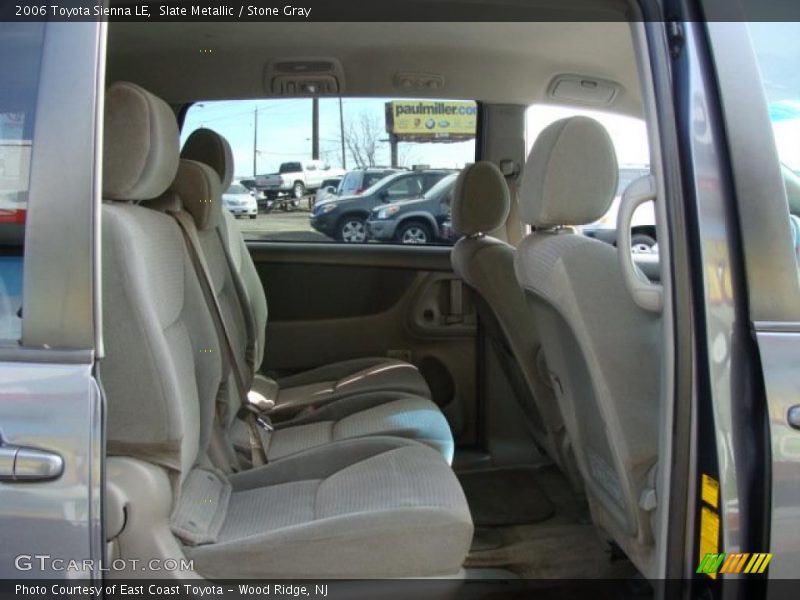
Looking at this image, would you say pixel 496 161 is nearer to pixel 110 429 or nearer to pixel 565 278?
pixel 565 278

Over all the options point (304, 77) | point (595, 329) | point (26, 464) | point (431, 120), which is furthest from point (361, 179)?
point (26, 464)

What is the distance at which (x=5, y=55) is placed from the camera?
125 cm

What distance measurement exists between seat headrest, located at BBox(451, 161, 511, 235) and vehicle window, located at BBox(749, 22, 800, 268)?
1219 millimetres

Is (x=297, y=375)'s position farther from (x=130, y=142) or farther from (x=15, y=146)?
(x=15, y=146)

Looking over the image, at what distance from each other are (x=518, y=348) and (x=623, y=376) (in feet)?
2.37

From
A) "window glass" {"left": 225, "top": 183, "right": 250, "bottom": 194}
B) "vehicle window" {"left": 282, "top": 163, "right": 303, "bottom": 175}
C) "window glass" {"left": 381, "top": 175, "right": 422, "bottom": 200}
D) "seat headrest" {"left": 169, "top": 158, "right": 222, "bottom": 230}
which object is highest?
"vehicle window" {"left": 282, "top": 163, "right": 303, "bottom": 175}

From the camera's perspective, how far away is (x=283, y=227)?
3.41 m

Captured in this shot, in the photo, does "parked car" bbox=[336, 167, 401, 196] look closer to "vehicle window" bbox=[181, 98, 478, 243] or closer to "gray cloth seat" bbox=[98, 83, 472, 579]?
"vehicle window" bbox=[181, 98, 478, 243]

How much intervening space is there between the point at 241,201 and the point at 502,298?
1382 mm

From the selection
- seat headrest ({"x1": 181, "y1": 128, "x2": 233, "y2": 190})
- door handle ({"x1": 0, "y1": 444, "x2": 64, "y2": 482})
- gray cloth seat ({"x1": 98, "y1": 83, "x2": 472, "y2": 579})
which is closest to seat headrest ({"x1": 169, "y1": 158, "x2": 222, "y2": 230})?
seat headrest ({"x1": 181, "y1": 128, "x2": 233, "y2": 190})

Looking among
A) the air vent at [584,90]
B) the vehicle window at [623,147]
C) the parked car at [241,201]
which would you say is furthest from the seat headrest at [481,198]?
the parked car at [241,201]

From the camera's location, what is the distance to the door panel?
3.15 m

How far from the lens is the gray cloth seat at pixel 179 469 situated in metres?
1.45

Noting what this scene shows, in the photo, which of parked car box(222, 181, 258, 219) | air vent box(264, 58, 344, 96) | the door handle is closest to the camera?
the door handle
